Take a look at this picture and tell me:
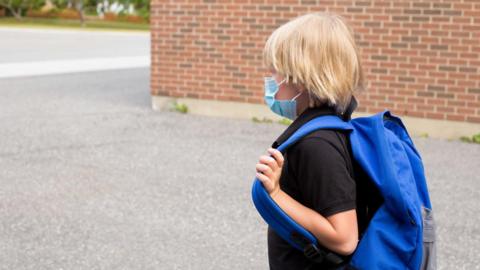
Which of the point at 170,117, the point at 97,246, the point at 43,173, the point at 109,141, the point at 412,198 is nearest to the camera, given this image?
the point at 412,198

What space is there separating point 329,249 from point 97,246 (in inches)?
121

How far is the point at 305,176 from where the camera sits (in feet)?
7.25

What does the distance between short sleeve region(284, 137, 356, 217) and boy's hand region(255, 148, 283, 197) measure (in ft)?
0.21

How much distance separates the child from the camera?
7.15 ft

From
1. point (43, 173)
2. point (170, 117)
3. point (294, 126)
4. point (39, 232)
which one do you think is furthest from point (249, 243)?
point (170, 117)

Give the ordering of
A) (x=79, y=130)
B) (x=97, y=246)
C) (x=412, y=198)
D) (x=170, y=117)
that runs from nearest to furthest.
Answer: (x=412, y=198) < (x=97, y=246) < (x=79, y=130) < (x=170, y=117)

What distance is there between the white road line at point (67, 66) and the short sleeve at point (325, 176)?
13.4m

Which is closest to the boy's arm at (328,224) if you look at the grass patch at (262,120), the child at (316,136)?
the child at (316,136)

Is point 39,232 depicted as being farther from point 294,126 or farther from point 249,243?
point 294,126

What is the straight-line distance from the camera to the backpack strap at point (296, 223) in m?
2.23

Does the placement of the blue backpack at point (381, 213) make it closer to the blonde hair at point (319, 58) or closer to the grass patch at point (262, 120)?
the blonde hair at point (319, 58)

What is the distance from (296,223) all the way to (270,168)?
170mm

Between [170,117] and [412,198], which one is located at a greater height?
[412,198]

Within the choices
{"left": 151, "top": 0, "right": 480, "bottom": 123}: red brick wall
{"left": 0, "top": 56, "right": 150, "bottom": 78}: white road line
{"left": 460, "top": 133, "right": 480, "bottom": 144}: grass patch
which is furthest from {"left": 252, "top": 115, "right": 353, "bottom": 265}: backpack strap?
{"left": 0, "top": 56, "right": 150, "bottom": 78}: white road line
